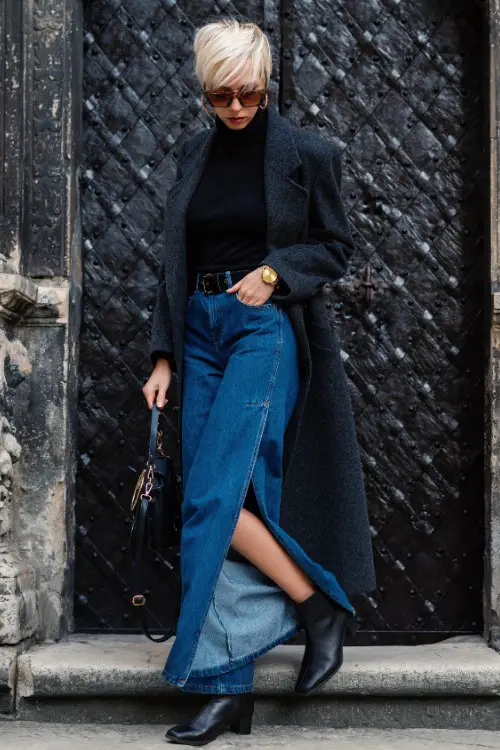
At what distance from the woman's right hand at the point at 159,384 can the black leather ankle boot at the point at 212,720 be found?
35.1 inches

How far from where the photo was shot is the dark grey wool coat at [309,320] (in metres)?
3.36

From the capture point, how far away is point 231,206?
11.0ft

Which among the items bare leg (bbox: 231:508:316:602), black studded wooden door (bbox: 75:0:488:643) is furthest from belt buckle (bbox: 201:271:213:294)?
black studded wooden door (bbox: 75:0:488:643)

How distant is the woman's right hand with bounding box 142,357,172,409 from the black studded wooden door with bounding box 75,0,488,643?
32.2 inches

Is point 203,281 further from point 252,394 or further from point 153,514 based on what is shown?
point 153,514

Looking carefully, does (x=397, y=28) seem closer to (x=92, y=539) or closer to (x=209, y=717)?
(x=92, y=539)

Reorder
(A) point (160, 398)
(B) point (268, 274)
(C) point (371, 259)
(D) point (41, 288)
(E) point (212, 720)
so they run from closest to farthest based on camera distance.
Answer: (E) point (212, 720) < (B) point (268, 274) < (A) point (160, 398) < (D) point (41, 288) < (C) point (371, 259)

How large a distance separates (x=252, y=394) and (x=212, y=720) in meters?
0.93

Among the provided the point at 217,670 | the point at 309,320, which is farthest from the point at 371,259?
the point at 217,670

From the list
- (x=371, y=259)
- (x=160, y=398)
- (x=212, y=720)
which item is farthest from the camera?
(x=371, y=259)

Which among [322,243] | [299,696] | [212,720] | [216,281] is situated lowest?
[299,696]

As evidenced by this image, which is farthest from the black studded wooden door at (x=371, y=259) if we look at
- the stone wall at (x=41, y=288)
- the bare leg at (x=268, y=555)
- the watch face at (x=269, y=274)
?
the watch face at (x=269, y=274)

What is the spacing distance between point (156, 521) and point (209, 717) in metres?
0.57

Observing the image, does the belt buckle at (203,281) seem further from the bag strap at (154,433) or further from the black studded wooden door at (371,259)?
the black studded wooden door at (371,259)
